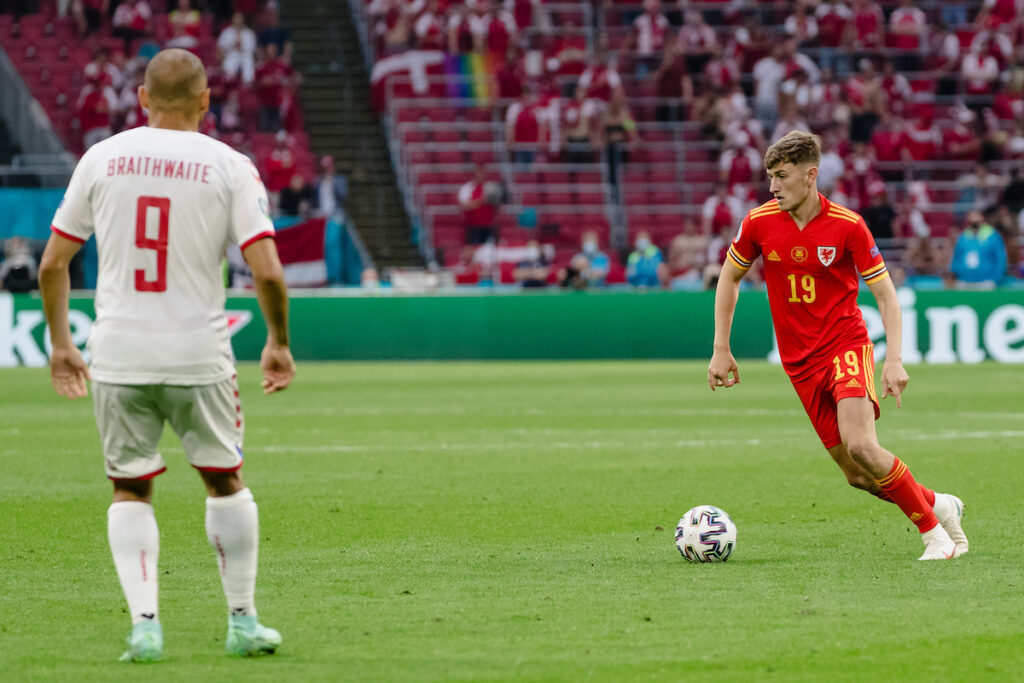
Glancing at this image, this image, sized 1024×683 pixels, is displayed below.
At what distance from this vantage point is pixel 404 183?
104 feet

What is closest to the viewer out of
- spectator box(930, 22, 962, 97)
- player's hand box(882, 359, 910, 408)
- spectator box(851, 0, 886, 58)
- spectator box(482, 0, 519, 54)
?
player's hand box(882, 359, 910, 408)

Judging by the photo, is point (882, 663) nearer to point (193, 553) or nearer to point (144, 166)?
point (144, 166)

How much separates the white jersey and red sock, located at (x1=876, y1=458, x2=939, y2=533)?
11.8 feet

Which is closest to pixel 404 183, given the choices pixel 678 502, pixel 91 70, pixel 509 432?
pixel 91 70

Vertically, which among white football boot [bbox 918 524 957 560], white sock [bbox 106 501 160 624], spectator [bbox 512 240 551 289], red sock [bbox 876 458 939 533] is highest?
white sock [bbox 106 501 160 624]

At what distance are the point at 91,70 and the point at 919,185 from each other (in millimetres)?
16214

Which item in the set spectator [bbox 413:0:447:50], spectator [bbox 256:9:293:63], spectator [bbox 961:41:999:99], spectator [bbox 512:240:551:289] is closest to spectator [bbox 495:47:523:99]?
spectator [bbox 413:0:447:50]

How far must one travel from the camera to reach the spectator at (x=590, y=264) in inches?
1041

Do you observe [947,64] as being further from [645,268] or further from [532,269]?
[532,269]

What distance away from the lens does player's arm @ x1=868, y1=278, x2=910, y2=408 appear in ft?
23.4

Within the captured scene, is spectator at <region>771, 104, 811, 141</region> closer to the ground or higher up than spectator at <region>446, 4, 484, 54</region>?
closer to the ground

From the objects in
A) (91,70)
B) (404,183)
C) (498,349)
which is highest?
(91,70)

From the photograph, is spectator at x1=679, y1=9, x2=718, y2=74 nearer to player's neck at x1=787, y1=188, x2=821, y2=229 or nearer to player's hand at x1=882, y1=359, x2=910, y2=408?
player's neck at x1=787, y1=188, x2=821, y2=229

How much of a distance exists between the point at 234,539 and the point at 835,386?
334 centimetres
